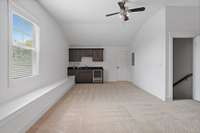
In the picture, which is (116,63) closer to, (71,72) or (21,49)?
(71,72)

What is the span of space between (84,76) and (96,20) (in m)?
3.74

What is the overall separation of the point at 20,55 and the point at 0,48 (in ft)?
3.30

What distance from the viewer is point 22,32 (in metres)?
3.73

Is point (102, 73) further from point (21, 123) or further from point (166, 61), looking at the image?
point (21, 123)

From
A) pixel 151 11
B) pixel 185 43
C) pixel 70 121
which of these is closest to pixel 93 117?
pixel 70 121

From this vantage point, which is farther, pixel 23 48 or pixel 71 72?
pixel 71 72

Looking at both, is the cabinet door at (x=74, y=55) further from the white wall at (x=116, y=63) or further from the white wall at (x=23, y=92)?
the white wall at (x=23, y=92)

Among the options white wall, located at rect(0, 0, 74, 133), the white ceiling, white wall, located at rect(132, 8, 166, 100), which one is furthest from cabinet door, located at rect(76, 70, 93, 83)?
white wall, located at rect(0, 0, 74, 133)

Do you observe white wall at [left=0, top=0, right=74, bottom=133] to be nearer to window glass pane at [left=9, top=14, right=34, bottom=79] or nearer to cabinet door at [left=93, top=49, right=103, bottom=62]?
window glass pane at [left=9, top=14, right=34, bottom=79]

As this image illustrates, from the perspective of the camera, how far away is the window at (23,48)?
3.27 m

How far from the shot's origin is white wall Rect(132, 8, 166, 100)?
16.0 ft

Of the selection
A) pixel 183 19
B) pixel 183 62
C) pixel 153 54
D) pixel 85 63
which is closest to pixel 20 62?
pixel 153 54

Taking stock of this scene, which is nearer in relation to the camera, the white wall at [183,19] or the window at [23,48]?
the window at [23,48]

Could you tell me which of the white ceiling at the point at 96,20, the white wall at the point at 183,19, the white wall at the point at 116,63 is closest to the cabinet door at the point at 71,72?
the white wall at the point at 116,63
